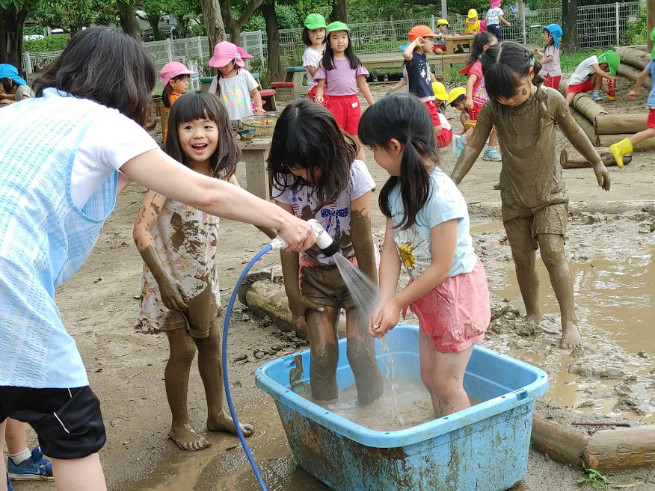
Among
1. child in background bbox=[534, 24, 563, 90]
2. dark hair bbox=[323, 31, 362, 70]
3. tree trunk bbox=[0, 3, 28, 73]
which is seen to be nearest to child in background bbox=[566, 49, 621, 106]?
child in background bbox=[534, 24, 563, 90]

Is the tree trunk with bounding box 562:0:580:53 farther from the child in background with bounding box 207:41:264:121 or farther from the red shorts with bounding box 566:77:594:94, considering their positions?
the child in background with bounding box 207:41:264:121

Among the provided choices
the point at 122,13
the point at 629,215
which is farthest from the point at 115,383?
the point at 122,13

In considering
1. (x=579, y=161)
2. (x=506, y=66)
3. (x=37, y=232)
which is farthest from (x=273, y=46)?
(x=37, y=232)

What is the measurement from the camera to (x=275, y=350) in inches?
181

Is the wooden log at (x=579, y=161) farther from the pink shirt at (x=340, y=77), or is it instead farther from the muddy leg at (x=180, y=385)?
the muddy leg at (x=180, y=385)

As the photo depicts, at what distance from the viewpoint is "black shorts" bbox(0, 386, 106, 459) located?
83.5 inches

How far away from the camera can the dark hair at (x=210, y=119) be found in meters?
3.43

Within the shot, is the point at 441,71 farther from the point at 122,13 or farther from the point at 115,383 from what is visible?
the point at 115,383

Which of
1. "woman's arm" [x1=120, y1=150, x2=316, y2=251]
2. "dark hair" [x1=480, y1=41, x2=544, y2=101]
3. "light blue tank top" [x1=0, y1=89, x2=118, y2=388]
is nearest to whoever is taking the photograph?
"light blue tank top" [x1=0, y1=89, x2=118, y2=388]

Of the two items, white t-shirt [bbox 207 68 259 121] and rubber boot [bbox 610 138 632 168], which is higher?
white t-shirt [bbox 207 68 259 121]

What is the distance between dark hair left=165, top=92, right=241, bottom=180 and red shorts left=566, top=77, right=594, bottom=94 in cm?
1056

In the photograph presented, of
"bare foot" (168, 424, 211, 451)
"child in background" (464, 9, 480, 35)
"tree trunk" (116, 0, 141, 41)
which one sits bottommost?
"bare foot" (168, 424, 211, 451)

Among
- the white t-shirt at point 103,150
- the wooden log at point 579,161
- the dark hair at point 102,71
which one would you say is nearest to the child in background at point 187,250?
the dark hair at point 102,71

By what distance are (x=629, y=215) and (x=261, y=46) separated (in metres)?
20.9
